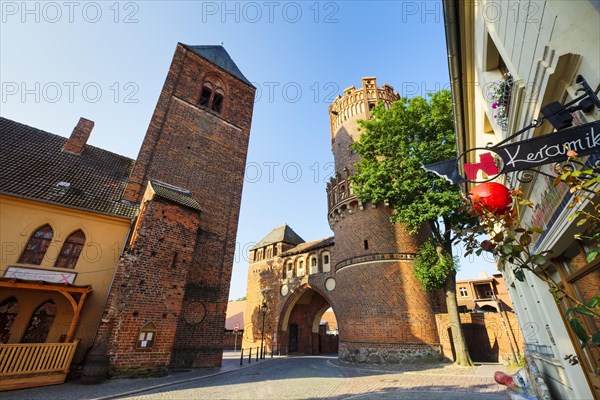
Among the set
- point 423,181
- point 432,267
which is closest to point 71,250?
point 423,181

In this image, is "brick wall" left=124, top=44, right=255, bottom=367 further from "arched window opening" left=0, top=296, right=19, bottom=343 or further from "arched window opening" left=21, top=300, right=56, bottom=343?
"arched window opening" left=0, top=296, right=19, bottom=343

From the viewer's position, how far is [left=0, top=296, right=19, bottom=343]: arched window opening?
356 inches

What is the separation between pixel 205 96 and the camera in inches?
751

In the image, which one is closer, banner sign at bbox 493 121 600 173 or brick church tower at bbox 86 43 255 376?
banner sign at bbox 493 121 600 173

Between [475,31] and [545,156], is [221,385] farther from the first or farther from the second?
[475,31]

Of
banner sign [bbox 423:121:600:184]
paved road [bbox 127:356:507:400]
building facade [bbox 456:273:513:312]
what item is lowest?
paved road [bbox 127:356:507:400]

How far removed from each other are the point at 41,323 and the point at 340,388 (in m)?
10.4

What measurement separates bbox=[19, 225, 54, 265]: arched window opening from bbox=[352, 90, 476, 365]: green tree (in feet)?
47.7

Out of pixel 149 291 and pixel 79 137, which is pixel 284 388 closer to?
pixel 149 291

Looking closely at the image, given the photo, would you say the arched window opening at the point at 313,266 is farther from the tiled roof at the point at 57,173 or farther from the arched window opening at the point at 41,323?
the arched window opening at the point at 41,323

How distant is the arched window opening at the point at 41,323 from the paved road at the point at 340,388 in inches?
198

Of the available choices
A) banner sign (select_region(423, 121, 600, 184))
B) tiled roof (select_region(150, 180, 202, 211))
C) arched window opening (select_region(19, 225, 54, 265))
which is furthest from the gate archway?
banner sign (select_region(423, 121, 600, 184))

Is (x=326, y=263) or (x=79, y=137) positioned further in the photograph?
(x=326, y=263)

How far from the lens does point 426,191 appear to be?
590 inches
